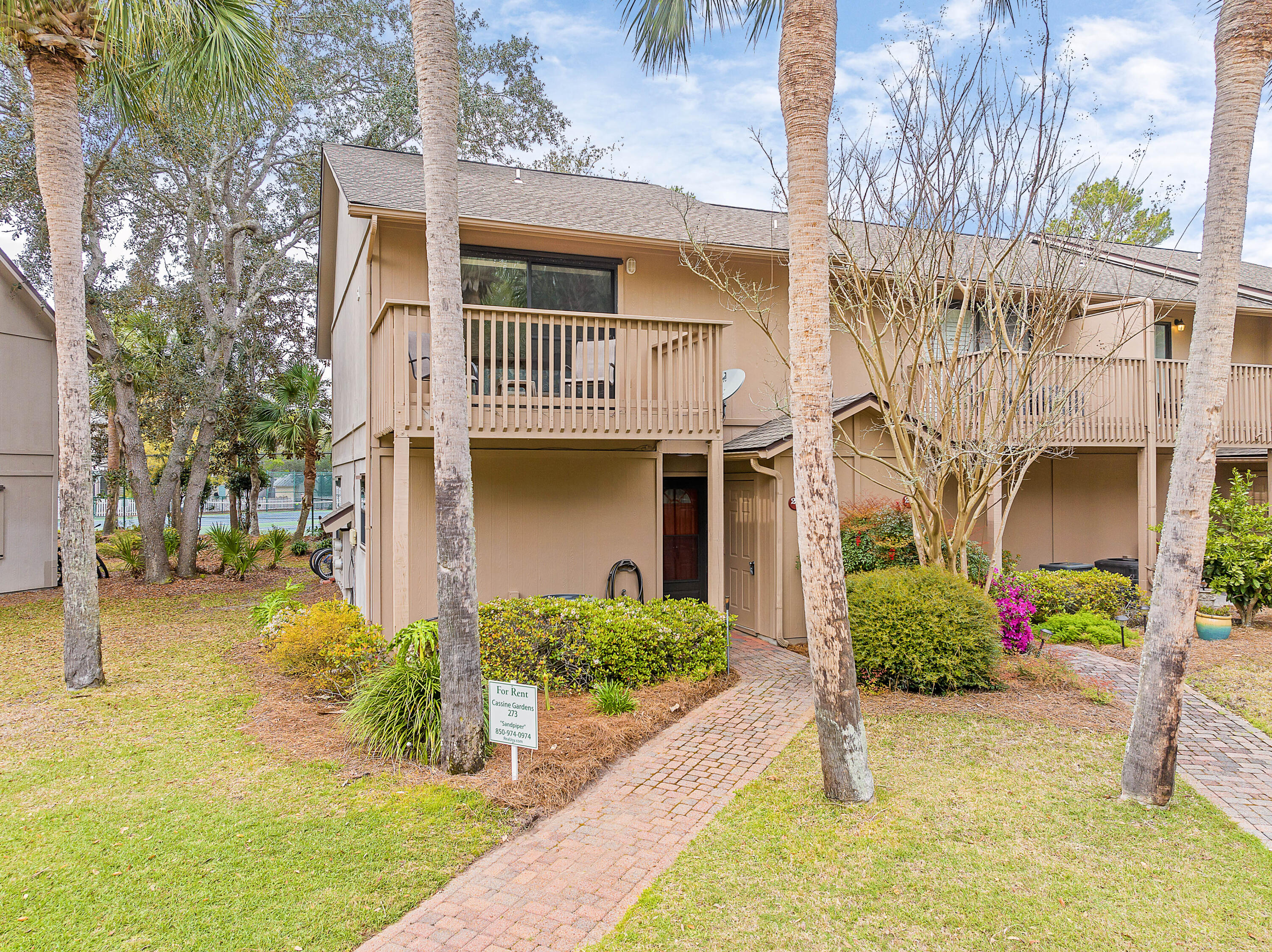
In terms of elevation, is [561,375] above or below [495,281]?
below

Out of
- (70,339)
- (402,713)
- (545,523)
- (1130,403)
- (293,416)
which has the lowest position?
(402,713)

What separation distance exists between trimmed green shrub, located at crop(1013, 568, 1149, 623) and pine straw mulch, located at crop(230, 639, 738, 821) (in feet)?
16.4

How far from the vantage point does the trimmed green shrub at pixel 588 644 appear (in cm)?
700

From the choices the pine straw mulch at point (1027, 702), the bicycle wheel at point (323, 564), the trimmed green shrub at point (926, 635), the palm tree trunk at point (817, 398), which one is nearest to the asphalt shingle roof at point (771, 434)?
the trimmed green shrub at point (926, 635)

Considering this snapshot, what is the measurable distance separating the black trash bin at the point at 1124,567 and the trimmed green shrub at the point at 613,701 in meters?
8.95

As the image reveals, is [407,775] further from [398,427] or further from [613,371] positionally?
[613,371]

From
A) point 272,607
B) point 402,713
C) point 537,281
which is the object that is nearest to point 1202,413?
point 402,713

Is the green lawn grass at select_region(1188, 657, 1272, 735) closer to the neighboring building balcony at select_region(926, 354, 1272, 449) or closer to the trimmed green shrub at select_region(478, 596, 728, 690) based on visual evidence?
the neighboring building balcony at select_region(926, 354, 1272, 449)

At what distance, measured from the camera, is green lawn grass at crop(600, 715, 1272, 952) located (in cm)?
345

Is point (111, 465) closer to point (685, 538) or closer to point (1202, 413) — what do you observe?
point (685, 538)

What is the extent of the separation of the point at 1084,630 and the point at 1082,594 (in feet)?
3.65

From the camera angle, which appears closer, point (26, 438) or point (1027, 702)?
point (1027, 702)

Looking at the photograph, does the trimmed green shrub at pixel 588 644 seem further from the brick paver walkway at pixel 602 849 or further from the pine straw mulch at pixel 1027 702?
the pine straw mulch at pixel 1027 702

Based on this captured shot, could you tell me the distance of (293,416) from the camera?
76.4 feet
